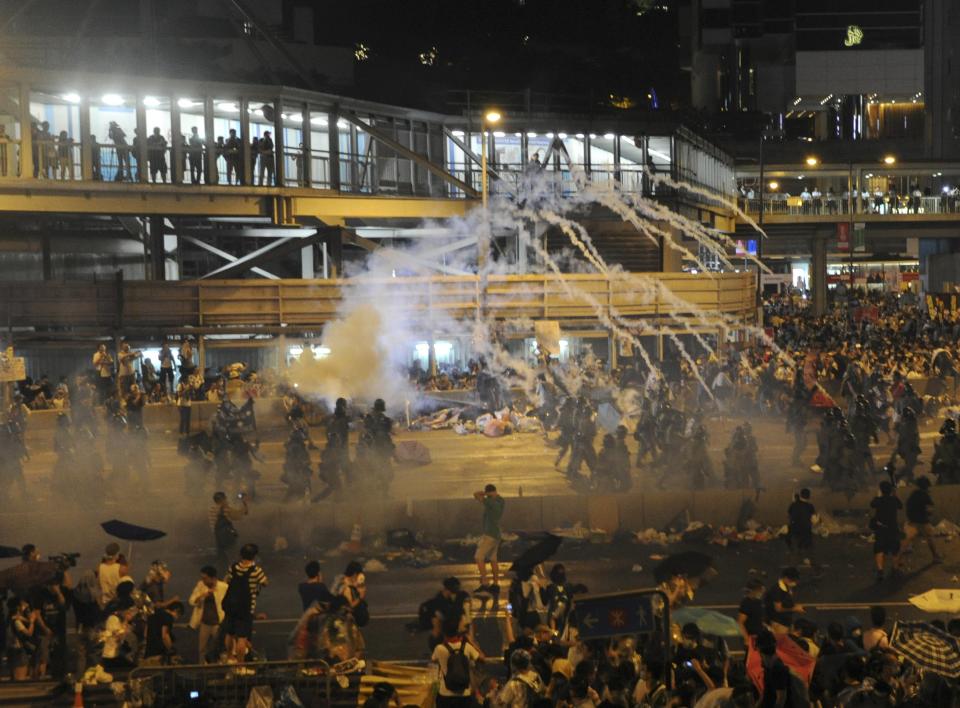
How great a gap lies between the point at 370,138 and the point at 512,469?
16125 millimetres

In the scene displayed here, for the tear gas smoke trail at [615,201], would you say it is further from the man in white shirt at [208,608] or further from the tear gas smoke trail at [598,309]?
the man in white shirt at [208,608]

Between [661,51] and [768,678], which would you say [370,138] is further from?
[661,51]

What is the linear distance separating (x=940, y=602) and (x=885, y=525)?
307 centimetres

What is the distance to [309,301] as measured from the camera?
28.9 m

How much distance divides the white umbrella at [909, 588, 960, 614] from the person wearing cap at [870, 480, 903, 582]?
2.76 m

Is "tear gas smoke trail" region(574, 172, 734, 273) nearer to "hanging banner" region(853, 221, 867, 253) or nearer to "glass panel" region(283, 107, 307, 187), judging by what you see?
"glass panel" region(283, 107, 307, 187)

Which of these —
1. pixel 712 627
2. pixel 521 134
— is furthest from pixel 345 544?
pixel 521 134

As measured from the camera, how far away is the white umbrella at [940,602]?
10953 millimetres

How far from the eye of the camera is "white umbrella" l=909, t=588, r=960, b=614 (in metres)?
11.0

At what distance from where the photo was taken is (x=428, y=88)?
45.5 m

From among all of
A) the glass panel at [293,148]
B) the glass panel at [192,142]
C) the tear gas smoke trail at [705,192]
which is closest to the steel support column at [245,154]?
the glass panel at [192,142]

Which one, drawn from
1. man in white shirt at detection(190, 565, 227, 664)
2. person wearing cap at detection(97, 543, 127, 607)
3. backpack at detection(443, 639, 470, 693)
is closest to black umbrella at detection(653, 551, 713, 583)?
backpack at detection(443, 639, 470, 693)

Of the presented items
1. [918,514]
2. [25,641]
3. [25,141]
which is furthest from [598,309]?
[25,641]

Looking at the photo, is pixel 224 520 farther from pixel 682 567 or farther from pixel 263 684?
pixel 682 567
